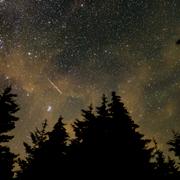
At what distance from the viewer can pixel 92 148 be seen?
15367mm

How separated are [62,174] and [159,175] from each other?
225 inches

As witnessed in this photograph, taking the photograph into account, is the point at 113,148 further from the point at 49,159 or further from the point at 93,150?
the point at 49,159

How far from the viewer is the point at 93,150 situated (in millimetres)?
15305

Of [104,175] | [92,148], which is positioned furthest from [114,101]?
[104,175]

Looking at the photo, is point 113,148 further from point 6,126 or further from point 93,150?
point 6,126

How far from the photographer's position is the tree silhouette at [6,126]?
55.2 feet

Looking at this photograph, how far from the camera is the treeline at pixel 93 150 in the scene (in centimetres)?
1473

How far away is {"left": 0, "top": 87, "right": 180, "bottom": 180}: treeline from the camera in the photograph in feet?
48.3

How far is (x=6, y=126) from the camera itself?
Answer: 1733 cm

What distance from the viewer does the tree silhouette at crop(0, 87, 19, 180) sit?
1683 centimetres

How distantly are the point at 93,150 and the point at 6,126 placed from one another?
579cm

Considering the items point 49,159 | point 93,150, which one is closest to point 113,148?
point 93,150

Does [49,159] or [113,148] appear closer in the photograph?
[113,148]

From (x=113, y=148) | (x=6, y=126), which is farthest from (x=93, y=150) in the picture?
(x=6, y=126)
